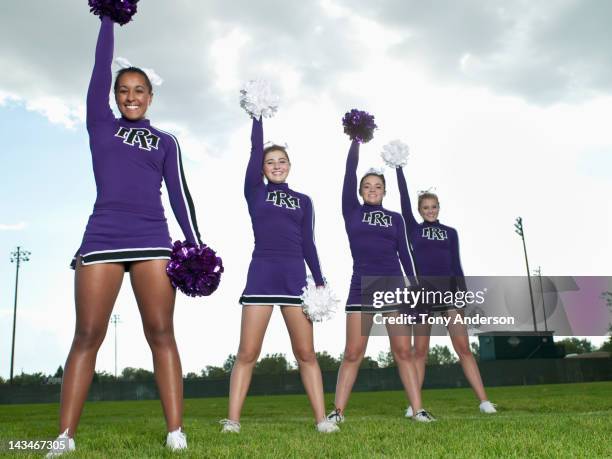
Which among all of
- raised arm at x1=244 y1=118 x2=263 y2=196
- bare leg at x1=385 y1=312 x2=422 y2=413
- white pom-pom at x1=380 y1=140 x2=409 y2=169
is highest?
white pom-pom at x1=380 y1=140 x2=409 y2=169

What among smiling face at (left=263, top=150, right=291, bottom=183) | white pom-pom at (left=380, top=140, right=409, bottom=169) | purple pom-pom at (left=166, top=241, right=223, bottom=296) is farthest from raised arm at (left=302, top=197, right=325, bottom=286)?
white pom-pom at (left=380, top=140, right=409, bottom=169)

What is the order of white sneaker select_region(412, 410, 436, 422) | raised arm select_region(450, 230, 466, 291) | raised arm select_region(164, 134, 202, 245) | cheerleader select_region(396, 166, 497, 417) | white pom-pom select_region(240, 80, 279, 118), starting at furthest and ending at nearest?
raised arm select_region(450, 230, 466, 291) → cheerleader select_region(396, 166, 497, 417) → white sneaker select_region(412, 410, 436, 422) → white pom-pom select_region(240, 80, 279, 118) → raised arm select_region(164, 134, 202, 245)

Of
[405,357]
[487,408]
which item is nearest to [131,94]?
[405,357]

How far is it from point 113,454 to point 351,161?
4.23 m

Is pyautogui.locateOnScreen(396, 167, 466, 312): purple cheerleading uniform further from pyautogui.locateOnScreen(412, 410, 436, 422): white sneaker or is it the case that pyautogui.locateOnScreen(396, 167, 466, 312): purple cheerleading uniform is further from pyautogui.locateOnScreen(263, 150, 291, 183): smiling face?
pyautogui.locateOnScreen(263, 150, 291, 183): smiling face

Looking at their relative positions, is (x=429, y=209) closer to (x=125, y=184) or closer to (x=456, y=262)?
(x=456, y=262)

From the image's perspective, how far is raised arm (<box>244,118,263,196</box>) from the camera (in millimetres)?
5918

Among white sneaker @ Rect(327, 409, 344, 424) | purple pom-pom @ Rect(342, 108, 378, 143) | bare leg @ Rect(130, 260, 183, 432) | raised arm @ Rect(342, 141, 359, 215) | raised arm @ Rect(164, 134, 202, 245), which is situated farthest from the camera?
purple pom-pom @ Rect(342, 108, 378, 143)

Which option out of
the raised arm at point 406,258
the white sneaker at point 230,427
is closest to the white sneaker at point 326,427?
the white sneaker at point 230,427

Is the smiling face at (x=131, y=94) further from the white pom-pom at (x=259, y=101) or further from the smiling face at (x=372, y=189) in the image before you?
the smiling face at (x=372, y=189)

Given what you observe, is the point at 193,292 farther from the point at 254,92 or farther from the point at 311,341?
the point at 254,92

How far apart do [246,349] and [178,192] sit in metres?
1.86

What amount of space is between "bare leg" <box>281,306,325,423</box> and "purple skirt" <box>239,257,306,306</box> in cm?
12

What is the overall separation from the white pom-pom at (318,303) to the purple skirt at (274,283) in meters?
0.13
